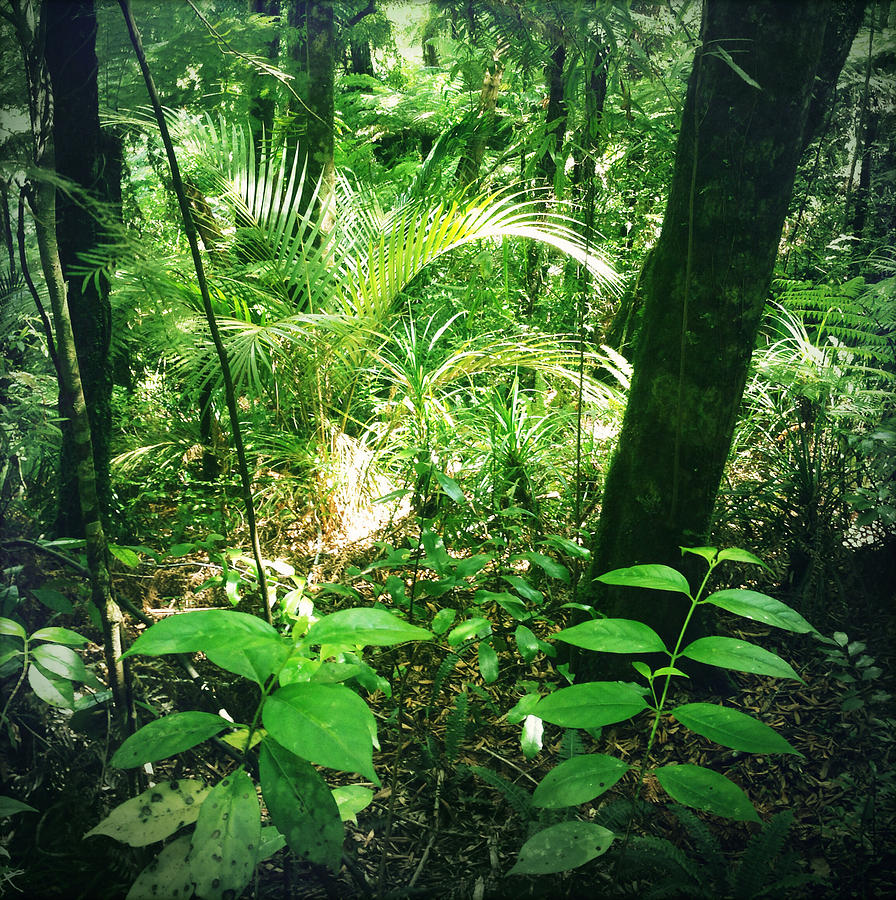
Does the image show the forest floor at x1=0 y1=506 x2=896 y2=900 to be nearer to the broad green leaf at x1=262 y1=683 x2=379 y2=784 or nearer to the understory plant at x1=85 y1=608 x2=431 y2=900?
the understory plant at x1=85 y1=608 x2=431 y2=900

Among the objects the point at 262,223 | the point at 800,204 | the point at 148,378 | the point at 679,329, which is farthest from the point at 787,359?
the point at 148,378

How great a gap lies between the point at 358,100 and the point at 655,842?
18.3 feet

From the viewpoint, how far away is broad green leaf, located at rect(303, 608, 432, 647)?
0.78m

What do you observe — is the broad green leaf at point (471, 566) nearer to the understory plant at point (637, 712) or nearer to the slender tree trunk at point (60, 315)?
the understory plant at point (637, 712)

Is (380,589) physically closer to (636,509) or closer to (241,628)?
(636,509)

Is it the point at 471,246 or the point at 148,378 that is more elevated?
the point at 471,246

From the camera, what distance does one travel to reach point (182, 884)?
77cm

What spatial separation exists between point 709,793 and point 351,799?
54 cm

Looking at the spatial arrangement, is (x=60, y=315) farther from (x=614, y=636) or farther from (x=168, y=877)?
(x=614, y=636)

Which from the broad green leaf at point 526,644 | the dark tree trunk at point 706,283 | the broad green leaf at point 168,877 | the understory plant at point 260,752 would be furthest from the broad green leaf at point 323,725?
the dark tree trunk at point 706,283

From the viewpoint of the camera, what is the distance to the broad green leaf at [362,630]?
2.56 feet

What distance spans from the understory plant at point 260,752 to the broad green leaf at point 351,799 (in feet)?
0.77

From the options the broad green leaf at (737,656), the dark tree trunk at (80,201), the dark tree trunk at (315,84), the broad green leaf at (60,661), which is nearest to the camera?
the broad green leaf at (737,656)

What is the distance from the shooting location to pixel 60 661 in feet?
3.29
